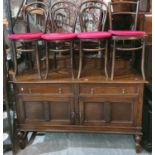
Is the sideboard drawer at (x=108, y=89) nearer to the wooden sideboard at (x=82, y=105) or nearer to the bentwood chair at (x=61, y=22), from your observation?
the wooden sideboard at (x=82, y=105)

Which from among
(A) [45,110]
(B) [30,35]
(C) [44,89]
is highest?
(B) [30,35]

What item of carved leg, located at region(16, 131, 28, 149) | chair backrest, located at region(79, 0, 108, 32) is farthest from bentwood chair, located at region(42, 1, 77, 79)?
carved leg, located at region(16, 131, 28, 149)

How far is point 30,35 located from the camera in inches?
100.0

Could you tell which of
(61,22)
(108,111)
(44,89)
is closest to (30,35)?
(44,89)

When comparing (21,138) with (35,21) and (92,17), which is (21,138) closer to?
(35,21)

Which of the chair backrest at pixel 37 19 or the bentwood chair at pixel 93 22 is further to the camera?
the chair backrest at pixel 37 19

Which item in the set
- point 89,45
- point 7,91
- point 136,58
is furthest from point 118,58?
point 7,91

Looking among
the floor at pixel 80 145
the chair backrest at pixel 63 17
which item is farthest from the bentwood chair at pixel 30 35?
the floor at pixel 80 145

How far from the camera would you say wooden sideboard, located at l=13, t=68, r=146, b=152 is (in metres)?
2.51

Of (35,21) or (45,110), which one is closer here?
(45,110)

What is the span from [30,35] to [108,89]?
1004 mm

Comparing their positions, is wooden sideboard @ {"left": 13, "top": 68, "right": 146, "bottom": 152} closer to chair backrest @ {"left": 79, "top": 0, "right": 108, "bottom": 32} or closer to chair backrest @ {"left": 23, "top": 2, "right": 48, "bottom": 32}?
chair backrest @ {"left": 79, "top": 0, "right": 108, "bottom": 32}

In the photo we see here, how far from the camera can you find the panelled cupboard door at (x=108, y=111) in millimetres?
2537

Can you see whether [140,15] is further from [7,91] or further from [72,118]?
[7,91]
